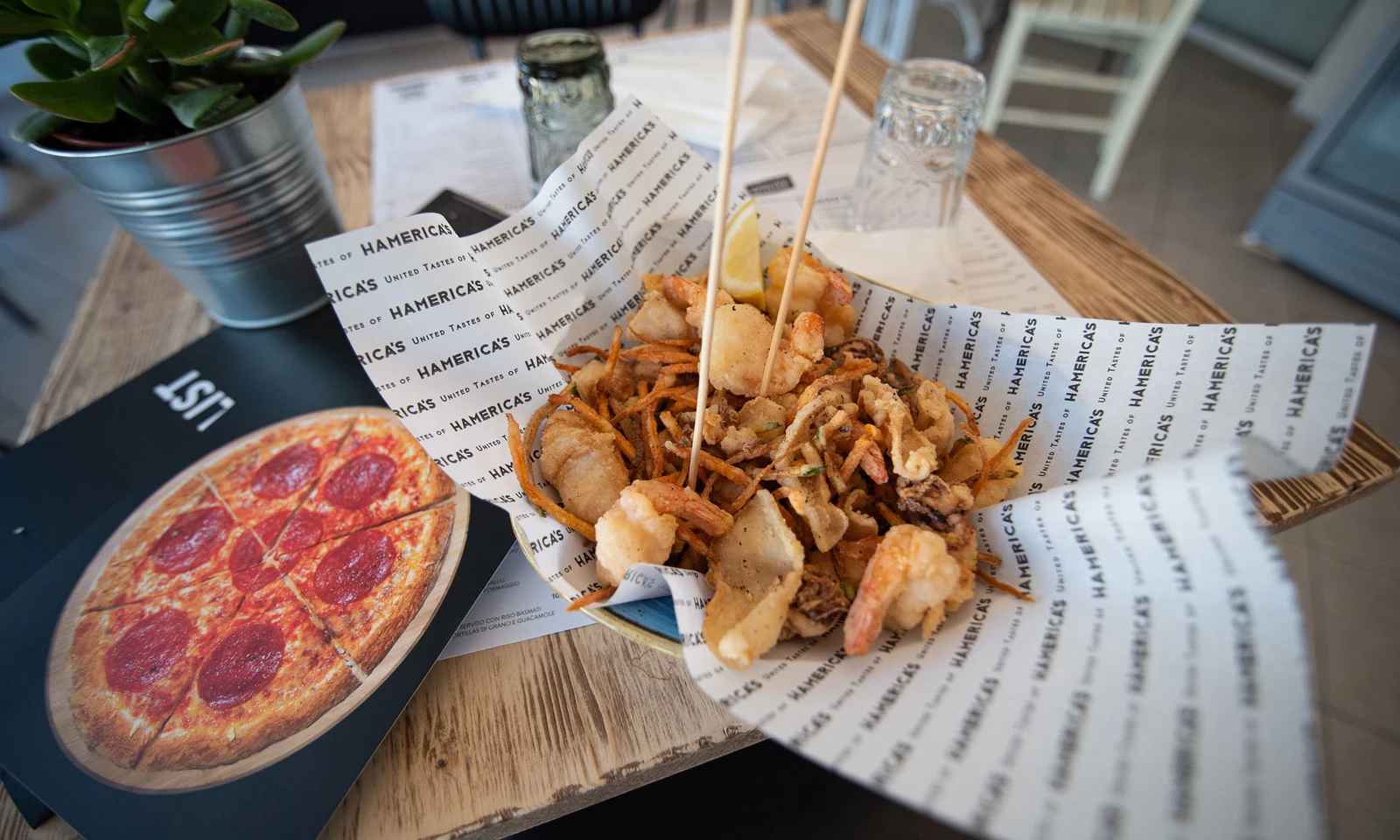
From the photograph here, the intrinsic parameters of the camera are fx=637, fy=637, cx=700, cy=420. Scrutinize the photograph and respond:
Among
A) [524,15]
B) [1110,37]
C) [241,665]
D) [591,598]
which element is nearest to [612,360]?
[591,598]

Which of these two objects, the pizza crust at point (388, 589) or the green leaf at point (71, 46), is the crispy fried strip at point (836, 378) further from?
the green leaf at point (71, 46)

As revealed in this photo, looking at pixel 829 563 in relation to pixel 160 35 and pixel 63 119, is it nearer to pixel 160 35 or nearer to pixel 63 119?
pixel 160 35

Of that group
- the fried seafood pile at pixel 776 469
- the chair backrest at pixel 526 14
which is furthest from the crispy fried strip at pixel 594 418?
the chair backrest at pixel 526 14

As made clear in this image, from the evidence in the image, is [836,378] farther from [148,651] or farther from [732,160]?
[148,651]

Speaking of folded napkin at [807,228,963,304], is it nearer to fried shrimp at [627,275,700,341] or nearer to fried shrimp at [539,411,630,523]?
fried shrimp at [627,275,700,341]

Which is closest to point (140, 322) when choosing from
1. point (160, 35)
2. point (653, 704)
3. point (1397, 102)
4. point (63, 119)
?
point (63, 119)
